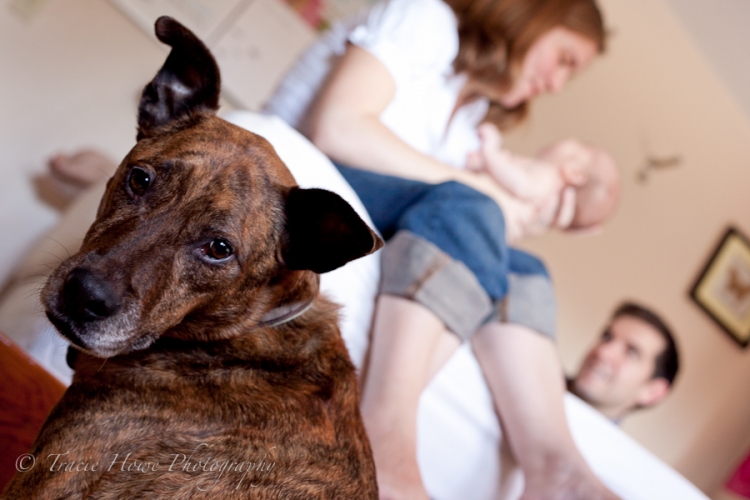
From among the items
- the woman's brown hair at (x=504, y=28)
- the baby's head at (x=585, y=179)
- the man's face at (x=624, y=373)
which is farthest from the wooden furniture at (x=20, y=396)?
the man's face at (x=624, y=373)

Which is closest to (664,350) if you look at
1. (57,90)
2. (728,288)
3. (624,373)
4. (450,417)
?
(624,373)

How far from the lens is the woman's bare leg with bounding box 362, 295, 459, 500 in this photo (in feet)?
4.28

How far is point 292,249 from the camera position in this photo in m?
1.12

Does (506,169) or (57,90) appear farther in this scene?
(57,90)

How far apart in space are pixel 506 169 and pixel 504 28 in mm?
530

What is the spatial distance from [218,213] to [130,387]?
1.10 feet

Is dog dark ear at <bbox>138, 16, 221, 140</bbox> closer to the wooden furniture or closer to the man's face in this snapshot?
the wooden furniture

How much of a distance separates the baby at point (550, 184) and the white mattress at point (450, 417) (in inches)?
28.3

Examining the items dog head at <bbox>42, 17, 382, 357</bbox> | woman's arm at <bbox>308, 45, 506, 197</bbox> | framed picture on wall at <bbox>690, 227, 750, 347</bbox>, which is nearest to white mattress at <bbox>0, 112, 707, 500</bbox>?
woman's arm at <bbox>308, 45, 506, 197</bbox>

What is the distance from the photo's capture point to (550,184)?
99.6 inches

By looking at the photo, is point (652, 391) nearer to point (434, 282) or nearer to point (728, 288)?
point (728, 288)

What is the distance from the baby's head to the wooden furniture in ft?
7.28

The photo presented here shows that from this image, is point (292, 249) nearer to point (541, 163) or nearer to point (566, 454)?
point (566, 454)

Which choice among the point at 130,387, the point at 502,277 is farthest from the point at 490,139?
the point at 130,387
